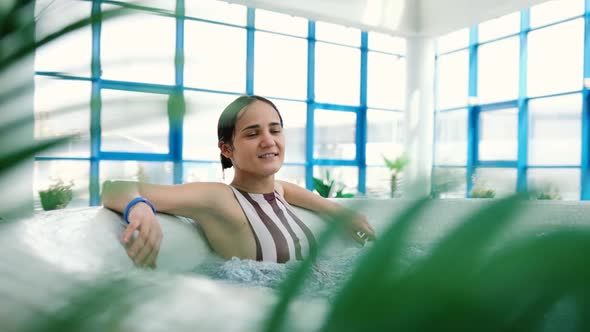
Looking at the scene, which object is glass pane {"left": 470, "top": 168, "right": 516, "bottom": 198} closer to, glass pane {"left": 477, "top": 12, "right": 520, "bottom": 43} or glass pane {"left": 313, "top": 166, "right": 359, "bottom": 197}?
glass pane {"left": 313, "top": 166, "right": 359, "bottom": 197}

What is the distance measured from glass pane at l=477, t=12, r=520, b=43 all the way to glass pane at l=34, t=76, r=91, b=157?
7.24m

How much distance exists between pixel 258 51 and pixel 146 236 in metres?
5.77

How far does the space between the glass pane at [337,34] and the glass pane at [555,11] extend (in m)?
2.38

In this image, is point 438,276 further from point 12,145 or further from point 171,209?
point 171,209

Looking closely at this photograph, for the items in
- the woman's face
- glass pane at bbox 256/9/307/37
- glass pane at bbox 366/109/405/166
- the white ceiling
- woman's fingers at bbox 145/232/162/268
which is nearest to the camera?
woman's fingers at bbox 145/232/162/268

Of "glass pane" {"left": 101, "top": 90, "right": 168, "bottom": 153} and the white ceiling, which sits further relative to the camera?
the white ceiling

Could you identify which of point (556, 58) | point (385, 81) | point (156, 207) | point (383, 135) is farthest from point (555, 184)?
point (385, 81)

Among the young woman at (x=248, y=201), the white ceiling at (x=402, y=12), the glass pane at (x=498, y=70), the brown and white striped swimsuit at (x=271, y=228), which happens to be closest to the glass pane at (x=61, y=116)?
the young woman at (x=248, y=201)

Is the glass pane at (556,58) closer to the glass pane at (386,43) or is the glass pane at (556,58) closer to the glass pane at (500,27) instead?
the glass pane at (500,27)

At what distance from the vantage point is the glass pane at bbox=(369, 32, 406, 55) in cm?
771

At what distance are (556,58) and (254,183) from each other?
5932mm

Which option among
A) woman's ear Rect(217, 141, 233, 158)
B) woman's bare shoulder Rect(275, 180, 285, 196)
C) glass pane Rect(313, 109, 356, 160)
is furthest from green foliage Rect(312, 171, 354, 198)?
woman's ear Rect(217, 141, 233, 158)

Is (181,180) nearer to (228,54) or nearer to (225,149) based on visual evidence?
(225,149)

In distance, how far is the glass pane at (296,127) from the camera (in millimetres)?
7035
